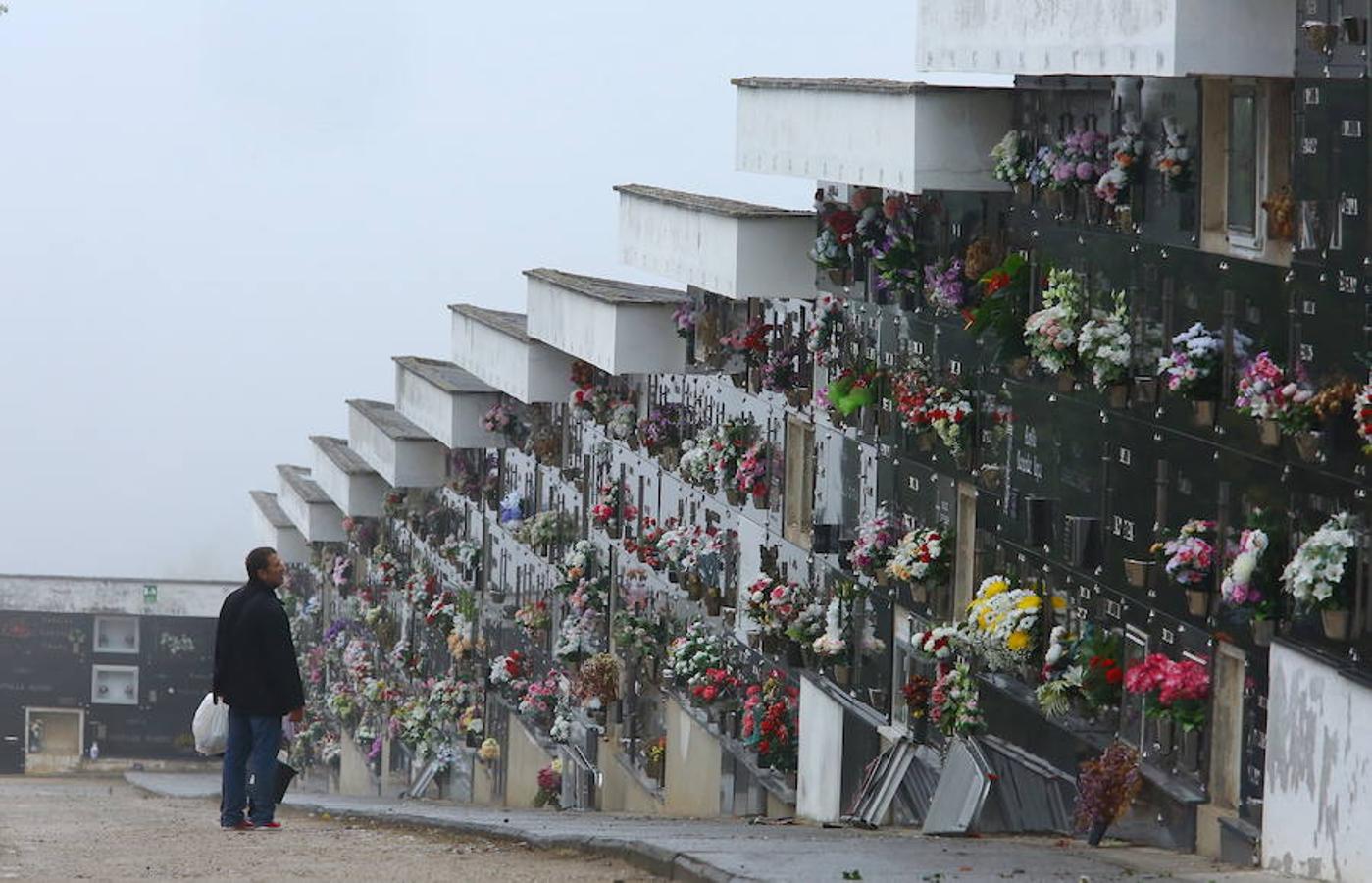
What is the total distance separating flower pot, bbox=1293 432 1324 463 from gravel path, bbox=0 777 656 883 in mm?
3530

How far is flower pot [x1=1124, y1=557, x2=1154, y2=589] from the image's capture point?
12633 mm

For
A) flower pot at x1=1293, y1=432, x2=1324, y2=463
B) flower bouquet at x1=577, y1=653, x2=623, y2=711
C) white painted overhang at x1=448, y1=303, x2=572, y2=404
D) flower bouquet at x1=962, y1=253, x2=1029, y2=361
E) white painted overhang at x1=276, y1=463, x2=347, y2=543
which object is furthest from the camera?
white painted overhang at x1=276, y1=463, x2=347, y2=543

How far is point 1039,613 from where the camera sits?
46.0 ft

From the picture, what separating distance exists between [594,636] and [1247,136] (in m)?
15.6

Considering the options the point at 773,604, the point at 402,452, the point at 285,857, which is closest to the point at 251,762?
the point at 285,857

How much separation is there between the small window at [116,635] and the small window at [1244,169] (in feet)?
158

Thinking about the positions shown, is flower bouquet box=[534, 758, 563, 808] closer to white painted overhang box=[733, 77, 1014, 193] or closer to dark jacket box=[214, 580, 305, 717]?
white painted overhang box=[733, 77, 1014, 193]

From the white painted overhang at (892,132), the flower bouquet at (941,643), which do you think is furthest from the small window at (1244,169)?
the flower bouquet at (941,643)

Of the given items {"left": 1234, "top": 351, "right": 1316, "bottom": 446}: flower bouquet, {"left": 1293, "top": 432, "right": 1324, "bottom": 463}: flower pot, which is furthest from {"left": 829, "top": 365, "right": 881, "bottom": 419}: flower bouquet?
{"left": 1293, "top": 432, "right": 1324, "bottom": 463}: flower pot

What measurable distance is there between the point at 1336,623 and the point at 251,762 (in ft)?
21.3

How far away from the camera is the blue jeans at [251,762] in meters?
13.6

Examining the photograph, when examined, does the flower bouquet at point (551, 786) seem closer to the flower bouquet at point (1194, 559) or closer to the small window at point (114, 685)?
the flower bouquet at point (1194, 559)

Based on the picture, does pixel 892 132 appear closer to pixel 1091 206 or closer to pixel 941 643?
pixel 1091 206

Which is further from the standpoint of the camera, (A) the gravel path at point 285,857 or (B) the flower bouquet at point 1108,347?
(B) the flower bouquet at point 1108,347
